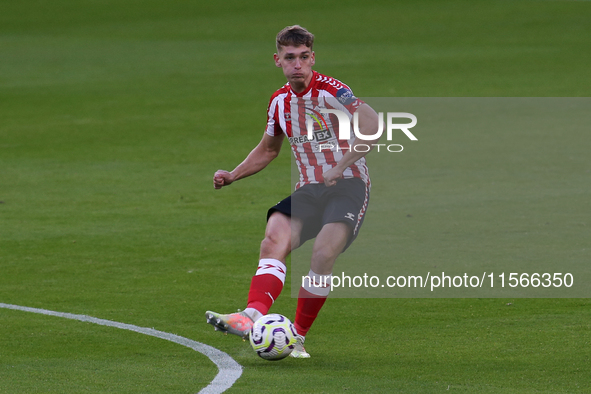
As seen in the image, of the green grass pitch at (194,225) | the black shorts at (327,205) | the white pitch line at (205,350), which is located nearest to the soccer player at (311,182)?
the black shorts at (327,205)

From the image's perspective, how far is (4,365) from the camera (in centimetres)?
660

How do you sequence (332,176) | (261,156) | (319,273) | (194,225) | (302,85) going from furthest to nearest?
1. (194,225)
2. (261,156)
3. (302,85)
4. (319,273)
5. (332,176)

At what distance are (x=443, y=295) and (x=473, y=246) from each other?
211 centimetres

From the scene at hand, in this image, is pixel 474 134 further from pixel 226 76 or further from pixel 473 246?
pixel 226 76

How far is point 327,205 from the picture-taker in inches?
278

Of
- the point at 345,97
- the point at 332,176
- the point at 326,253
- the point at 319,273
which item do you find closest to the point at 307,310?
the point at 319,273

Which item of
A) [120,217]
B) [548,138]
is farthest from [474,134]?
[120,217]

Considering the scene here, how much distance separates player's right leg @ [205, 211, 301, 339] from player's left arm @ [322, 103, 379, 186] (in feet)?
1.47

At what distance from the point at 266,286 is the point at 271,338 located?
0.40 meters

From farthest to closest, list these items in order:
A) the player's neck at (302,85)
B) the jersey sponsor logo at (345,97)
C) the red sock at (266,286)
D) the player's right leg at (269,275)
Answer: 1. the player's neck at (302,85)
2. the jersey sponsor logo at (345,97)
3. the red sock at (266,286)
4. the player's right leg at (269,275)

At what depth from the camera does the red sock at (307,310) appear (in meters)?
7.05

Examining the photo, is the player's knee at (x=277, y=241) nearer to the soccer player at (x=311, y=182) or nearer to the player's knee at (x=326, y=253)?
the soccer player at (x=311, y=182)

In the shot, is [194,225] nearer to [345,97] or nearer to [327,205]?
[327,205]

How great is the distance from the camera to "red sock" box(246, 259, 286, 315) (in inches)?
261
